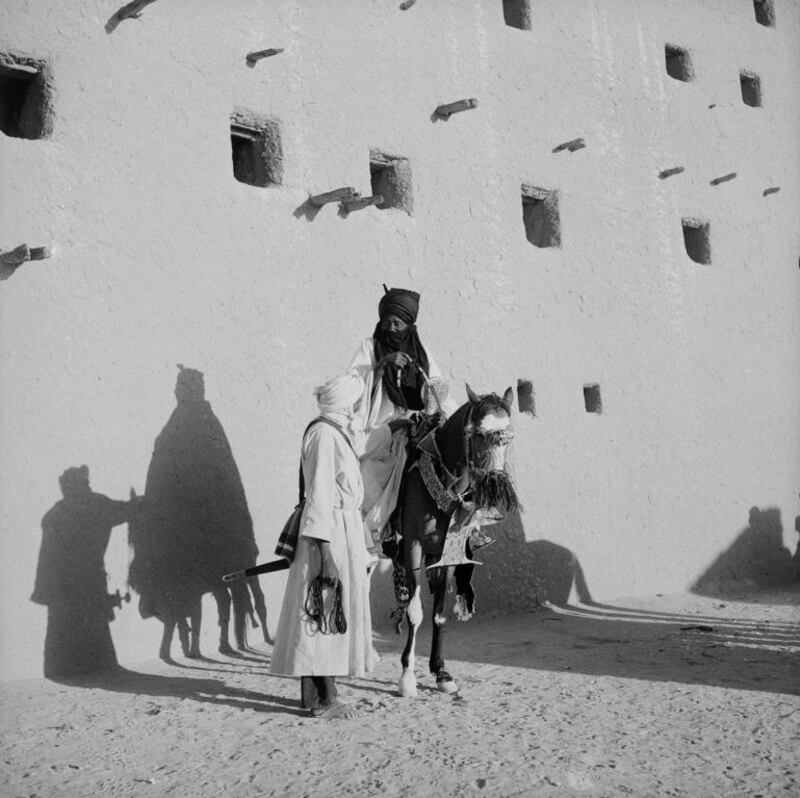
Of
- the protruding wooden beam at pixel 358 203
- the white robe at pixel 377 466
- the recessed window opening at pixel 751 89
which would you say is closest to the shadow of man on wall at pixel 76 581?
the white robe at pixel 377 466

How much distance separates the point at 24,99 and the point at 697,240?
7741 millimetres

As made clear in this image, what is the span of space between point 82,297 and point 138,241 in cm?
61

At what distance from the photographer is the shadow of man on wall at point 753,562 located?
36.9 feet

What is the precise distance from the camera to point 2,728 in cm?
540

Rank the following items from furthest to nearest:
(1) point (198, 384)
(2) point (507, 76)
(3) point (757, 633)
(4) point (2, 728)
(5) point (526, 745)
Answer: (2) point (507, 76), (3) point (757, 633), (1) point (198, 384), (4) point (2, 728), (5) point (526, 745)

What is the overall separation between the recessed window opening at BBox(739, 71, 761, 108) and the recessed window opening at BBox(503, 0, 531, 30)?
3.73 meters

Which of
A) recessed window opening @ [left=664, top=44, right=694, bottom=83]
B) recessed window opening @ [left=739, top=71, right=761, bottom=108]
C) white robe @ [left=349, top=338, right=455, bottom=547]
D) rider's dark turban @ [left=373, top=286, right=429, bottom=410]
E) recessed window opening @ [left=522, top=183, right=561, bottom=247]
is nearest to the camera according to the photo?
white robe @ [left=349, top=338, right=455, bottom=547]

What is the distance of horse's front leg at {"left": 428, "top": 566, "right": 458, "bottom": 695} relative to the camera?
6.20 metres

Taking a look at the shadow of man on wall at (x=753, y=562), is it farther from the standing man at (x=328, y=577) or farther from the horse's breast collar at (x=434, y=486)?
the standing man at (x=328, y=577)

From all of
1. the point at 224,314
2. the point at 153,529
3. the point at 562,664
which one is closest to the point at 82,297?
the point at 224,314

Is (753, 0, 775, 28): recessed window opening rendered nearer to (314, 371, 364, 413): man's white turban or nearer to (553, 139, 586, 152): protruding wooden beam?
(553, 139, 586, 152): protruding wooden beam

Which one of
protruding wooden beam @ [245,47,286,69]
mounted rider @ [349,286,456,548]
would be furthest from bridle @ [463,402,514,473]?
protruding wooden beam @ [245,47,286,69]

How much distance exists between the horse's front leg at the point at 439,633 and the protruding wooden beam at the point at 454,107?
454 centimetres

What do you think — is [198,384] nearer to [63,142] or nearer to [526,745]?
[63,142]
